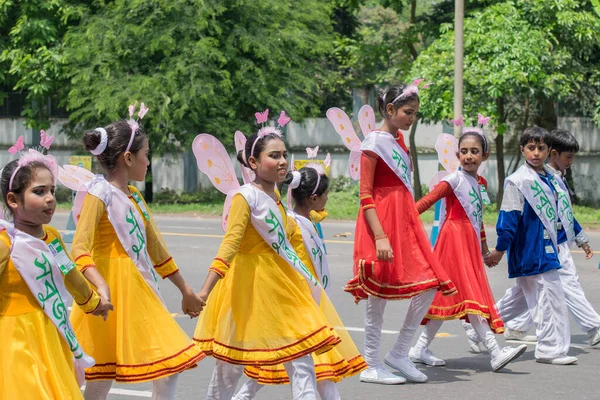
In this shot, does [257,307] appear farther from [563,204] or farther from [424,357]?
[563,204]

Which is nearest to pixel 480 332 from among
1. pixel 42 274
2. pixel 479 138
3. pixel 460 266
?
pixel 460 266

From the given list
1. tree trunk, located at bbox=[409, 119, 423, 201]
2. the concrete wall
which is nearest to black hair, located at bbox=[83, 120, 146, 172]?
tree trunk, located at bbox=[409, 119, 423, 201]

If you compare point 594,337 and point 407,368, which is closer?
point 407,368

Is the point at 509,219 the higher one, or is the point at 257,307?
the point at 509,219

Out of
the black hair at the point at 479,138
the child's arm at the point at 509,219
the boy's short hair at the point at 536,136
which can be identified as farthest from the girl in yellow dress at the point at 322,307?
the boy's short hair at the point at 536,136

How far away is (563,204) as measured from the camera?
7.93 meters

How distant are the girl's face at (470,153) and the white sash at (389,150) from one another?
A: 29.7 inches

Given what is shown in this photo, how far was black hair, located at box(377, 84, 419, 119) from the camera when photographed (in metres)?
6.87

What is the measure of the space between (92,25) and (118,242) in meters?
21.1

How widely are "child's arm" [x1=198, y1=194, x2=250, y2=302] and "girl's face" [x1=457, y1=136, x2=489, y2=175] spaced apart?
254cm

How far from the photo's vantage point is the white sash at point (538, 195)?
7.67 metres

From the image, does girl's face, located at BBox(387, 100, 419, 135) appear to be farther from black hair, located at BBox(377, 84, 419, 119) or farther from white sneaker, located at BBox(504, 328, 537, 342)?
white sneaker, located at BBox(504, 328, 537, 342)

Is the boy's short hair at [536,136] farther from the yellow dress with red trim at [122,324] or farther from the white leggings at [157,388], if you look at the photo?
the white leggings at [157,388]

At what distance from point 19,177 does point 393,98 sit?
2954 mm
